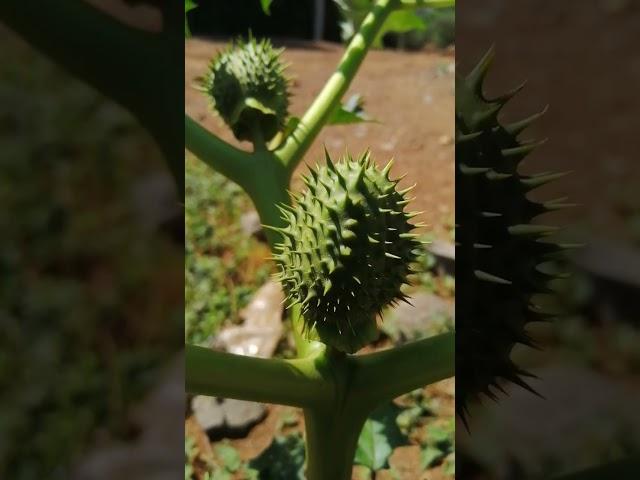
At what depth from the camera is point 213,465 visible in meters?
1.32

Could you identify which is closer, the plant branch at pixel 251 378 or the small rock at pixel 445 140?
the plant branch at pixel 251 378

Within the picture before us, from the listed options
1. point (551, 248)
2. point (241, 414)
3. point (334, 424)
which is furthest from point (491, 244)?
point (241, 414)

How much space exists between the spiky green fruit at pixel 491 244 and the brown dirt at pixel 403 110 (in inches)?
48.3

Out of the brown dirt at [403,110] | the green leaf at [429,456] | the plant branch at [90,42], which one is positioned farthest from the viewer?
the brown dirt at [403,110]

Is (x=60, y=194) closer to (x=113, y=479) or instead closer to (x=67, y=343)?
(x=67, y=343)

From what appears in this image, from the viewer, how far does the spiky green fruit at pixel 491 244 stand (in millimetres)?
621

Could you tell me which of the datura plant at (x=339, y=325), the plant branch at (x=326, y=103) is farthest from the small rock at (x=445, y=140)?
the datura plant at (x=339, y=325)

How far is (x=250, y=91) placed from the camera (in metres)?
0.95

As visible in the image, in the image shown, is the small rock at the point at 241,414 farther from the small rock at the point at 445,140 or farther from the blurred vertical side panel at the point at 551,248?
the small rock at the point at 445,140

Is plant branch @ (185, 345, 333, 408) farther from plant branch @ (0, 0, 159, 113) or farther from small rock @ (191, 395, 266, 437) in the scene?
small rock @ (191, 395, 266, 437)

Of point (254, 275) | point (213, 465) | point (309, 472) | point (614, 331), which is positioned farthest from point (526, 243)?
point (254, 275)

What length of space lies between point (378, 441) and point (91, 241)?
57 centimetres

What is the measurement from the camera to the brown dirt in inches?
78.2

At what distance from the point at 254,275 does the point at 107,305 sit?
1.28 meters
